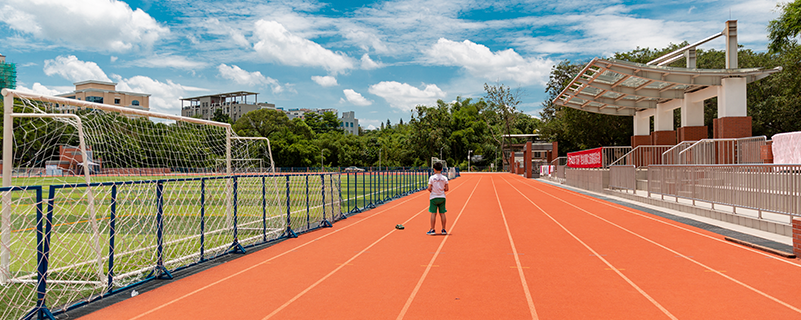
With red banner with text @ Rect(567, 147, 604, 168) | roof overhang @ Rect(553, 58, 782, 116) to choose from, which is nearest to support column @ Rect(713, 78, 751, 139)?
roof overhang @ Rect(553, 58, 782, 116)

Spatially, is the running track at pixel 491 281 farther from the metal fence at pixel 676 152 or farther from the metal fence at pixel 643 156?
the metal fence at pixel 643 156

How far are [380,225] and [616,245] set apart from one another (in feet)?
18.7

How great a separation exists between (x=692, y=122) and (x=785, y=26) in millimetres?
5329

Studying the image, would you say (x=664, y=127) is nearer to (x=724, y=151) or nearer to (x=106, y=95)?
(x=724, y=151)

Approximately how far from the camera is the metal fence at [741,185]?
29.9 ft

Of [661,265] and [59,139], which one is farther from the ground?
[59,139]

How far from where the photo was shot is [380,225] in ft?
39.5

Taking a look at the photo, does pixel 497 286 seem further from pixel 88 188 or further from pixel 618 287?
pixel 88 188

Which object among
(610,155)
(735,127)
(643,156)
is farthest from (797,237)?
(643,156)

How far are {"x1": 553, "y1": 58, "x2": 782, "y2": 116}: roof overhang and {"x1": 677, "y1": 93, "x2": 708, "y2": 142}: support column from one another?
2.26ft

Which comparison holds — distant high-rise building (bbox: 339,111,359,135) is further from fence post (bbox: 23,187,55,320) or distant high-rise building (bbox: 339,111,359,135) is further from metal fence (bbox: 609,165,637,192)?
fence post (bbox: 23,187,55,320)

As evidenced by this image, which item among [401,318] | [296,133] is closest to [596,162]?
[401,318]

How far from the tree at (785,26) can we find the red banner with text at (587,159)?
29.2ft

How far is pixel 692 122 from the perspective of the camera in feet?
A: 73.4
